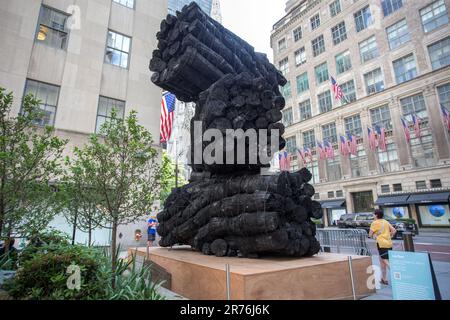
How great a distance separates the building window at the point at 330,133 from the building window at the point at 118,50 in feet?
90.6

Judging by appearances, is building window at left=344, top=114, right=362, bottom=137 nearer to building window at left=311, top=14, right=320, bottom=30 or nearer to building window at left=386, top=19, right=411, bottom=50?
building window at left=386, top=19, right=411, bottom=50

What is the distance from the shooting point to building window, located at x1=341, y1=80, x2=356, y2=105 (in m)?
34.3

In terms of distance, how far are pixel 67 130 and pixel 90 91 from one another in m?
2.66

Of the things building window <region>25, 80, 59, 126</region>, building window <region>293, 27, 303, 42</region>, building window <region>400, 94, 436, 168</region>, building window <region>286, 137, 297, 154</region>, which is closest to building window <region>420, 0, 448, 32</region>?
building window <region>400, 94, 436, 168</region>

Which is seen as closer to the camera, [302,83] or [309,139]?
[309,139]

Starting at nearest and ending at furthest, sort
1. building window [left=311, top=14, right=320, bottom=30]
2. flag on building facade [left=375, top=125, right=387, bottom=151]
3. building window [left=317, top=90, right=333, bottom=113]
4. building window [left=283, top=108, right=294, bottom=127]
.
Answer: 1. flag on building facade [left=375, top=125, right=387, bottom=151]
2. building window [left=317, top=90, right=333, bottom=113]
3. building window [left=311, top=14, right=320, bottom=30]
4. building window [left=283, top=108, right=294, bottom=127]

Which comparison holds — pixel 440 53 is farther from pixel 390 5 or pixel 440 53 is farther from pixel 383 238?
pixel 383 238

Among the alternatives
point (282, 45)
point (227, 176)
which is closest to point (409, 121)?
point (282, 45)

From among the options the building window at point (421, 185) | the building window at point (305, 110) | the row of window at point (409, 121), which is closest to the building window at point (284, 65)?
the building window at point (305, 110)

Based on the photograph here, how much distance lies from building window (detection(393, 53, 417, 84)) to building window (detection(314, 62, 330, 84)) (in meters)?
9.08

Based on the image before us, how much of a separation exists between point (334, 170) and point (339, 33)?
19.2 m

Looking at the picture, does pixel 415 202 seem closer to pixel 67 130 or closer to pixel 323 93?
pixel 323 93

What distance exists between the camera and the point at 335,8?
38.3m
